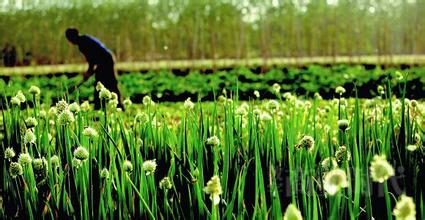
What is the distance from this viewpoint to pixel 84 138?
2840 mm

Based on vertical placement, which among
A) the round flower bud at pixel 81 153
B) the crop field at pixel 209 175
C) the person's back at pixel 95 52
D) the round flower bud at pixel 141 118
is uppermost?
the person's back at pixel 95 52

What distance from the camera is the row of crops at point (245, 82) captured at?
11336 millimetres

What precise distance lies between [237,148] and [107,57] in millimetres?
5631

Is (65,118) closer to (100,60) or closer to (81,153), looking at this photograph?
(81,153)

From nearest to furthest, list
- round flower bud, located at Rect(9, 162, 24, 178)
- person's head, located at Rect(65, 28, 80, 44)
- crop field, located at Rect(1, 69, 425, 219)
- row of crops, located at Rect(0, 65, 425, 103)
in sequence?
crop field, located at Rect(1, 69, 425, 219), round flower bud, located at Rect(9, 162, 24, 178), person's head, located at Rect(65, 28, 80, 44), row of crops, located at Rect(0, 65, 425, 103)

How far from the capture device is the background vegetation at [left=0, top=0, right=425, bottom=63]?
1825 cm

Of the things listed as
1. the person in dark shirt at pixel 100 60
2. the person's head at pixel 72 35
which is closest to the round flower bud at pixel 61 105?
the person in dark shirt at pixel 100 60

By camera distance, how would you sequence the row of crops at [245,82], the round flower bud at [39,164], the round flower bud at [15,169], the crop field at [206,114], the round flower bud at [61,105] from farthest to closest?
the row of crops at [245,82]
the round flower bud at [61,105]
the round flower bud at [39,164]
the round flower bud at [15,169]
the crop field at [206,114]

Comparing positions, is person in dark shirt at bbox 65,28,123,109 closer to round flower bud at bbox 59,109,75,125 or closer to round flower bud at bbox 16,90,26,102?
round flower bud at bbox 16,90,26,102

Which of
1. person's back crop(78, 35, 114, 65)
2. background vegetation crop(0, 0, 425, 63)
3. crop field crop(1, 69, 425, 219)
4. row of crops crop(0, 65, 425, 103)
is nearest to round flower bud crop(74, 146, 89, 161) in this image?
crop field crop(1, 69, 425, 219)

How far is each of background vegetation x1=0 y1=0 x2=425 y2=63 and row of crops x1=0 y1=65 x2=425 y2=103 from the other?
2908 mm

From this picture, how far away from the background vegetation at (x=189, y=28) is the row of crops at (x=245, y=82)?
291 centimetres

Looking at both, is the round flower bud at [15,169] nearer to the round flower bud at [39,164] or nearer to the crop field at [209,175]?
the crop field at [209,175]

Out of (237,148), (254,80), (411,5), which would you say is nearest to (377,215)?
(237,148)
